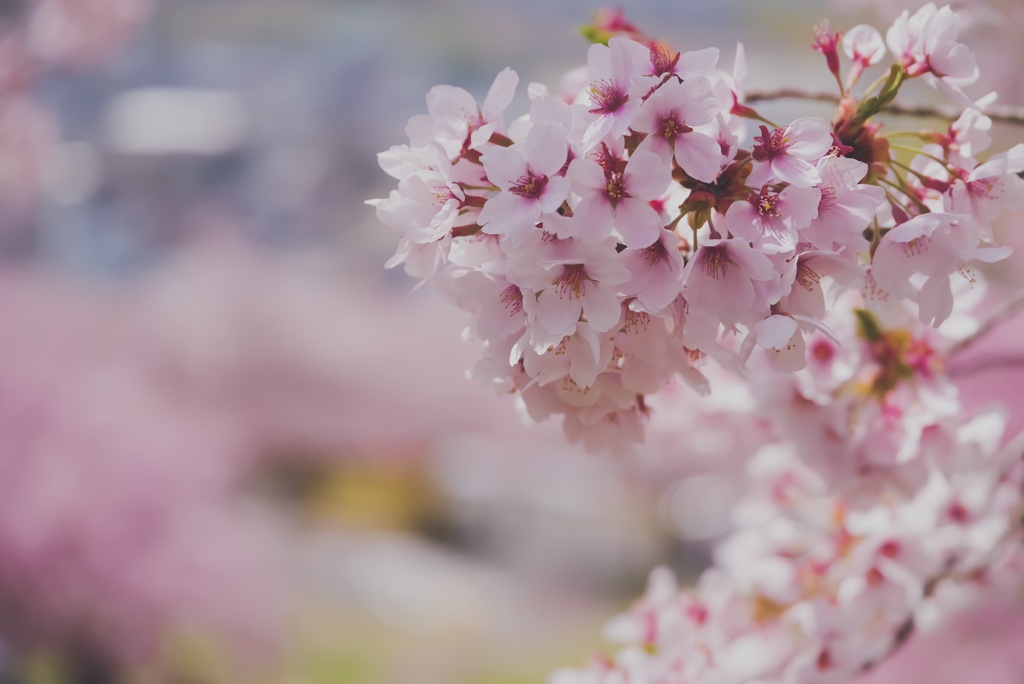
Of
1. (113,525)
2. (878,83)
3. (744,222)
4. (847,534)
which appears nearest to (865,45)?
(878,83)

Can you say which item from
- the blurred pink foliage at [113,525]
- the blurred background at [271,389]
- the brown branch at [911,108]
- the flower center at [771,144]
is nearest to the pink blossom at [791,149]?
the flower center at [771,144]

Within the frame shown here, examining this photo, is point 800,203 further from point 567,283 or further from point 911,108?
point 911,108

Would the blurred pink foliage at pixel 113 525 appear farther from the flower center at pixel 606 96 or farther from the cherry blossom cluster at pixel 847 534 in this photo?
the flower center at pixel 606 96

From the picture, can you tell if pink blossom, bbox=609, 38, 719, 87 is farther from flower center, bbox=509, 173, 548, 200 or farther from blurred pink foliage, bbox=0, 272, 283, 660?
blurred pink foliage, bbox=0, 272, 283, 660

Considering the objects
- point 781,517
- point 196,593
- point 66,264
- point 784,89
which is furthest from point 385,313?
point 784,89

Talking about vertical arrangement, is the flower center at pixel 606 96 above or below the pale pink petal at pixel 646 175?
above

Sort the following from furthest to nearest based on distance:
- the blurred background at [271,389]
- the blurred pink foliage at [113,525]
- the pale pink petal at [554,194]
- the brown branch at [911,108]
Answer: the blurred background at [271,389]
the blurred pink foliage at [113,525]
the brown branch at [911,108]
the pale pink petal at [554,194]
